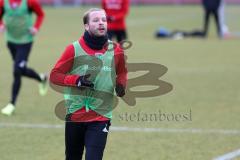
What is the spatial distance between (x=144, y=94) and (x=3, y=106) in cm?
278

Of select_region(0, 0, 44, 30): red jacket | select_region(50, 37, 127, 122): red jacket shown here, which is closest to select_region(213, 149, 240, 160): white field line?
select_region(50, 37, 127, 122): red jacket

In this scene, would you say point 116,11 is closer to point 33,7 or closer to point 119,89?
point 33,7

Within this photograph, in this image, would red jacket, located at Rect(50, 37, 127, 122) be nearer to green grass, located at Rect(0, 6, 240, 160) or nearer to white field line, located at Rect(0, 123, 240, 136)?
green grass, located at Rect(0, 6, 240, 160)

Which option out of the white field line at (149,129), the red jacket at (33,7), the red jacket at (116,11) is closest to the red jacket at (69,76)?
the white field line at (149,129)

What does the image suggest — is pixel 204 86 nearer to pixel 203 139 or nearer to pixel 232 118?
pixel 232 118

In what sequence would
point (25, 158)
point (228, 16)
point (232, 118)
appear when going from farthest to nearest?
point (228, 16), point (232, 118), point (25, 158)

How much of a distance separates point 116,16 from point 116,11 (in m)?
0.19

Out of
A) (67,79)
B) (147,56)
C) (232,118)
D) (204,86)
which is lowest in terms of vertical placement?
(147,56)

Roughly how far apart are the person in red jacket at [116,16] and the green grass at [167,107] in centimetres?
161

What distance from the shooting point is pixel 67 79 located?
6.56 meters

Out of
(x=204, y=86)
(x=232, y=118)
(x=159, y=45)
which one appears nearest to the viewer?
(x=232, y=118)

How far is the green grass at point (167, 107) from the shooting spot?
8.90 m

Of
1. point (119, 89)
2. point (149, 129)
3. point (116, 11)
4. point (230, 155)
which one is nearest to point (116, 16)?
point (116, 11)

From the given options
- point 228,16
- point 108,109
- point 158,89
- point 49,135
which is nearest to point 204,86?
point 158,89
